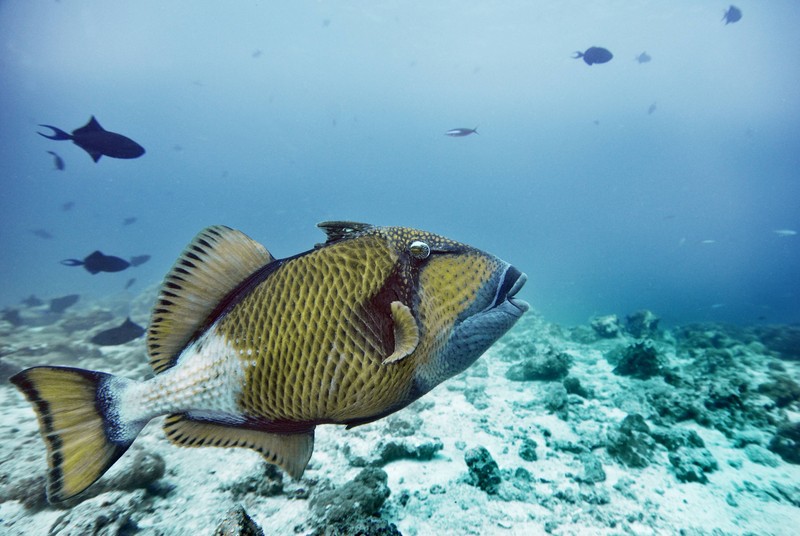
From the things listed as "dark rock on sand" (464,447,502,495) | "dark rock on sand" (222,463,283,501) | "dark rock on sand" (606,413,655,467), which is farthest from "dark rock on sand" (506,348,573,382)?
"dark rock on sand" (222,463,283,501)

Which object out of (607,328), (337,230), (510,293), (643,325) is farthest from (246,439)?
(643,325)

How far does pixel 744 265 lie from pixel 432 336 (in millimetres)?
161667

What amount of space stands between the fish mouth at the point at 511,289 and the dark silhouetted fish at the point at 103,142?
4.48 metres

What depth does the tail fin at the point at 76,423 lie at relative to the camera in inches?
39.6

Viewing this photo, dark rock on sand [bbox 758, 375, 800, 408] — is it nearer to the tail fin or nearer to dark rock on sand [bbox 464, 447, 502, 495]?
dark rock on sand [bbox 464, 447, 502, 495]

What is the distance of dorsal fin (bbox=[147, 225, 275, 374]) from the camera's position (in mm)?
1082

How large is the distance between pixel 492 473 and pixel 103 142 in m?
5.28

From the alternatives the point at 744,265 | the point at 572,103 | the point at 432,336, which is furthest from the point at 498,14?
the point at 744,265

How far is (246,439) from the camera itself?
1.15 m

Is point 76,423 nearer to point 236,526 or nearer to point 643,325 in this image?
point 236,526

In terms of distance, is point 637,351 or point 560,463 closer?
point 560,463

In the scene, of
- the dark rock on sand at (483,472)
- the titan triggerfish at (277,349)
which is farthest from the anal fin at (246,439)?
the dark rock on sand at (483,472)

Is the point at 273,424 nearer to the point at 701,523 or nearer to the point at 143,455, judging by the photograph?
the point at 143,455

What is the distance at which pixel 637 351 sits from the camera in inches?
200
